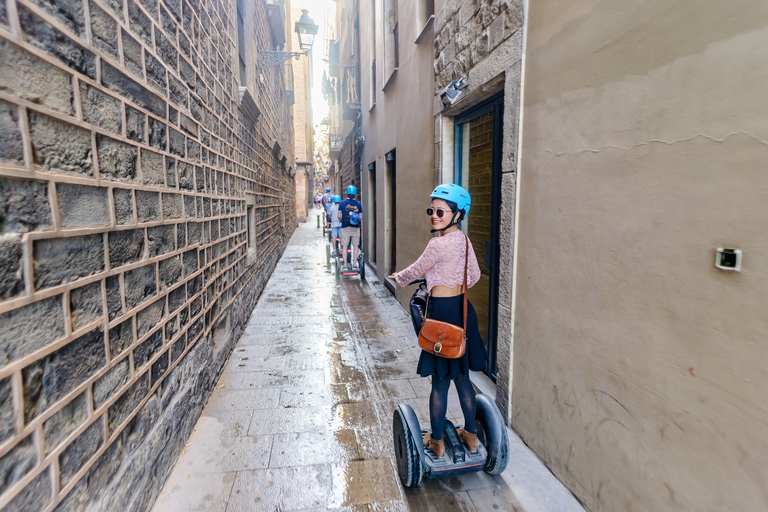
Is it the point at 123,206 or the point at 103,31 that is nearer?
the point at 103,31

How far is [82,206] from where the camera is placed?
1.69m

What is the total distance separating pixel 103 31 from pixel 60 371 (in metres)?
1.55

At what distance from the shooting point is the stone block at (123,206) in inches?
77.6

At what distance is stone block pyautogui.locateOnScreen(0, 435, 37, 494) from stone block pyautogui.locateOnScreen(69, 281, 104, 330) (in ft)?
1.44

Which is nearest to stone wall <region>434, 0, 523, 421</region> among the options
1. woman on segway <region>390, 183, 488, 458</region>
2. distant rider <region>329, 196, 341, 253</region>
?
woman on segway <region>390, 183, 488, 458</region>

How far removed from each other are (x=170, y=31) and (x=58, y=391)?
250 centimetres

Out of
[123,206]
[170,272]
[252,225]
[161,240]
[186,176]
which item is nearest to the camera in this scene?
[123,206]

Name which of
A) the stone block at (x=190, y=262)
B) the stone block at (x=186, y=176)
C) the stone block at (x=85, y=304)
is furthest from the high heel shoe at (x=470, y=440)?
the stone block at (x=186, y=176)

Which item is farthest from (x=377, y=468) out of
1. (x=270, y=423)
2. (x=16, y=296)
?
(x=16, y=296)

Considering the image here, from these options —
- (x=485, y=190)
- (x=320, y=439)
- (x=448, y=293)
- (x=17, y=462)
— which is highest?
(x=485, y=190)

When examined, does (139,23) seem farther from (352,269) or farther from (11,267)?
(352,269)

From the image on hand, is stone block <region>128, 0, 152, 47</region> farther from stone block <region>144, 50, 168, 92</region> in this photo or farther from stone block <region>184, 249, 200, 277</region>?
stone block <region>184, 249, 200, 277</region>

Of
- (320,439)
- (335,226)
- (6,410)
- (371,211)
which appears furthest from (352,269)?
(6,410)

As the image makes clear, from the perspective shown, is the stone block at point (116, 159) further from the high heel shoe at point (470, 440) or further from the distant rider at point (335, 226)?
the distant rider at point (335, 226)
